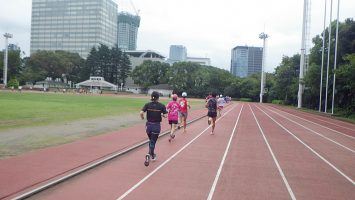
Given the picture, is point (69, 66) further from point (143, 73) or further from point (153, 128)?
point (153, 128)

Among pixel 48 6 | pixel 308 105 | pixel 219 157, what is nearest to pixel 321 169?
pixel 219 157

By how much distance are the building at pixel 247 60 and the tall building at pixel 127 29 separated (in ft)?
154

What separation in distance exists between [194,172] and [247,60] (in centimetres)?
17647

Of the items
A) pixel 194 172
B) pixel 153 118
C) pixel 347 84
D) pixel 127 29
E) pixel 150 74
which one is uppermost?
pixel 127 29

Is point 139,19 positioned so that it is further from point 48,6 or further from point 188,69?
point 188,69

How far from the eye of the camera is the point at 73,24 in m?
153

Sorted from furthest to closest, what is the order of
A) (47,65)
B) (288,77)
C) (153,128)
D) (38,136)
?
(47,65), (288,77), (38,136), (153,128)

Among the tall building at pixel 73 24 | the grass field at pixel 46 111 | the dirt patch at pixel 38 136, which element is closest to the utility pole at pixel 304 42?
the grass field at pixel 46 111

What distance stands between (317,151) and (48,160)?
866cm

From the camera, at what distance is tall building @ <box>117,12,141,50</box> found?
166200 millimetres

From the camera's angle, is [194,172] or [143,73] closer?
[194,172]

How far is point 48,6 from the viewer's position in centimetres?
15862

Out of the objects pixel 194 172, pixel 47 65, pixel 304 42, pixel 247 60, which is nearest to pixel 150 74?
pixel 47 65

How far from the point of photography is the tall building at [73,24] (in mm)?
145750
